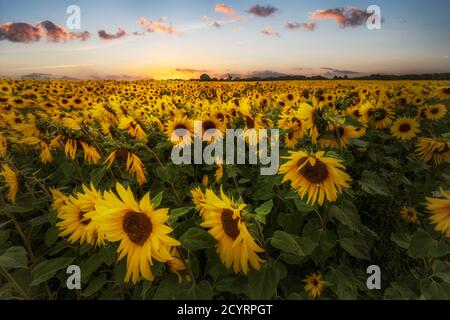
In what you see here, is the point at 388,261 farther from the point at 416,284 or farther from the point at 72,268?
the point at 72,268

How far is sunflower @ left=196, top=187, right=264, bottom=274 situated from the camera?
144 cm

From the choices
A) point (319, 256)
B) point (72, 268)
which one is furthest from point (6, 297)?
point (319, 256)

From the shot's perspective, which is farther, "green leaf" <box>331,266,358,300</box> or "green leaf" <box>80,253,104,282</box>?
"green leaf" <box>331,266,358,300</box>

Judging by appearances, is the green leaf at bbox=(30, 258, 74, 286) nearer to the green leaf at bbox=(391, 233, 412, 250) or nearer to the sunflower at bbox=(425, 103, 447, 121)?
the green leaf at bbox=(391, 233, 412, 250)

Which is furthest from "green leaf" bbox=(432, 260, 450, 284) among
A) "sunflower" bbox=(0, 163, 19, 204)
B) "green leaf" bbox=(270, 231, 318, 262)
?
"sunflower" bbox=(0, 163, 19, 204)

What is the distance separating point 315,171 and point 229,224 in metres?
0.64

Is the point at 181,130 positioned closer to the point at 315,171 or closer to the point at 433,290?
the point at 315,171

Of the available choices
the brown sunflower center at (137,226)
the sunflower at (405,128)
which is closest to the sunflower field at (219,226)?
the brown sunflower center at (137,226)

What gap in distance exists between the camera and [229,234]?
152cm

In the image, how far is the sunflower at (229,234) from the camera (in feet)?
4.71

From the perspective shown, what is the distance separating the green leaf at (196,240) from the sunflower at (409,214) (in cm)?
267

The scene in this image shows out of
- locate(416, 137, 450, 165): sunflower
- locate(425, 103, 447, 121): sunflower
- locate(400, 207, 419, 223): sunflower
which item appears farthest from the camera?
locate(425, 103, 447, 121): sunflower

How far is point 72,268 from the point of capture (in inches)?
73.4

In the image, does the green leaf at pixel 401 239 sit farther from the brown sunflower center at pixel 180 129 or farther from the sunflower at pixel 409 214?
the brown sunflower center at pixel 180 129
